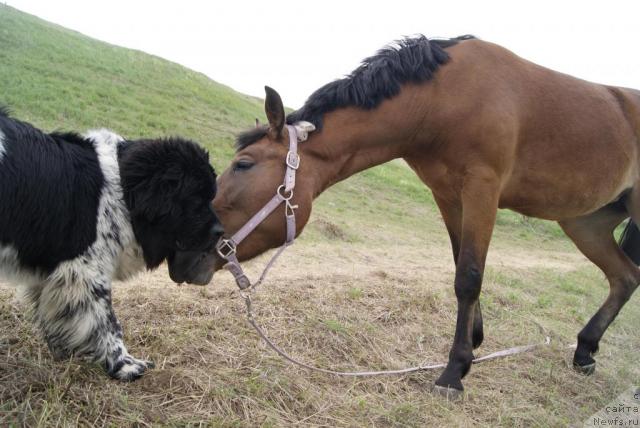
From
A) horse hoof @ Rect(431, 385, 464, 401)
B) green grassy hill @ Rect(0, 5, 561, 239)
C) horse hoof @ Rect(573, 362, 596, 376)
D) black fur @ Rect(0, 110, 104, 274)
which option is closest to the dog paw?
black fur @ Rect(0, 110, 104, 274)

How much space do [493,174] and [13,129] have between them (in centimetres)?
286

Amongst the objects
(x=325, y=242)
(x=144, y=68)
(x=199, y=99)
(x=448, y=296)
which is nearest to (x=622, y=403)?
(x=448, y=296)

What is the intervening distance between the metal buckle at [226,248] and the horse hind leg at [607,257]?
10.9 ft

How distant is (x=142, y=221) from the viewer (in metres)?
2.74

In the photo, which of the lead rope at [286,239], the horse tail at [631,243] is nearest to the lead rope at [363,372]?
the lead rope at [286,239]

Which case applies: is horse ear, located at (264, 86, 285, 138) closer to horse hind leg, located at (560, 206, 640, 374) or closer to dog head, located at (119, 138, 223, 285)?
dog head, located at (119, 138, 223, 285)

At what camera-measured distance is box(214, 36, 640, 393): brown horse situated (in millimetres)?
3277

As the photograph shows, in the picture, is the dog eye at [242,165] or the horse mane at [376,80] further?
the horse mane at [376,80]

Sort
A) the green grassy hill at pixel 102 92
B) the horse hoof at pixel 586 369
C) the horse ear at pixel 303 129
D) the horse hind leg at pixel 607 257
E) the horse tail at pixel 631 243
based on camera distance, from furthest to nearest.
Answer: the green grassy hill at pixel 102 92 → the horse tail at pixel 631 243 → the horse hind leg at pixel 607 257 → the horse hoof at pixel 586 369 → the horse ear at pixel 303 129

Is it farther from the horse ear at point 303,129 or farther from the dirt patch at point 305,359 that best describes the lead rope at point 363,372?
the horse ear at point 303,129

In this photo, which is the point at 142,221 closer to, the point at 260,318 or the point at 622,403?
the point at 260,318

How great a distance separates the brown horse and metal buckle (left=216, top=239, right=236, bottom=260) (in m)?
0.11

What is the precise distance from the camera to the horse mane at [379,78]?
351cm

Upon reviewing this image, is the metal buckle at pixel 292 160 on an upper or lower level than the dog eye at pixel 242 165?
upper
